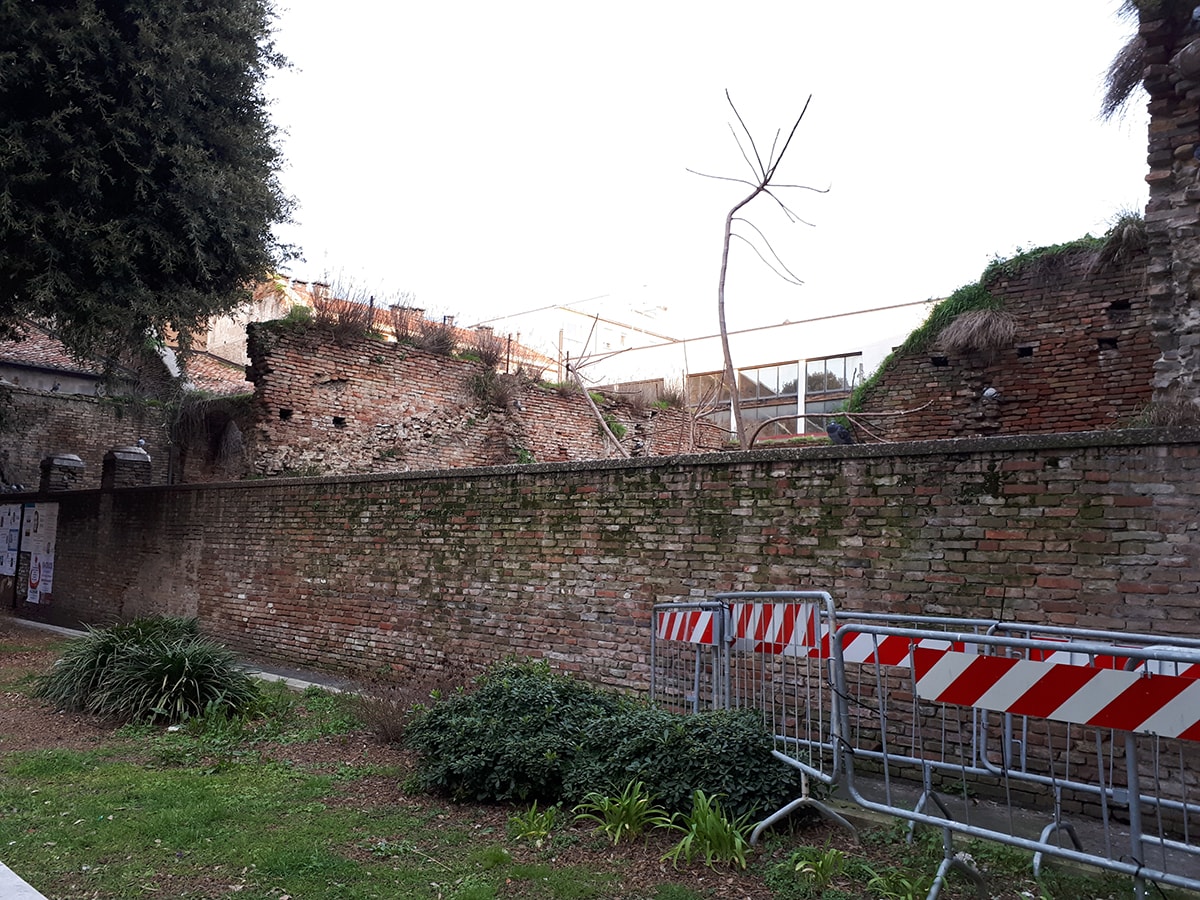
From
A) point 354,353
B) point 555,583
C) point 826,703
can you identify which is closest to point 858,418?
point 555,583

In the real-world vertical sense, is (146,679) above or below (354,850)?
above

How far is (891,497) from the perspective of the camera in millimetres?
5906

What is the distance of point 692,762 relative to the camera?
4715 millimetres

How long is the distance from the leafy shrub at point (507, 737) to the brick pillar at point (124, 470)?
12.1m

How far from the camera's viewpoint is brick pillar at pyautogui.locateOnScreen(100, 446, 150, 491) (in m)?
15.6

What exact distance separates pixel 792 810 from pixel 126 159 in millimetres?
10997

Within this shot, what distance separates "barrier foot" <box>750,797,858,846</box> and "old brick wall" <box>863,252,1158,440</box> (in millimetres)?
7406

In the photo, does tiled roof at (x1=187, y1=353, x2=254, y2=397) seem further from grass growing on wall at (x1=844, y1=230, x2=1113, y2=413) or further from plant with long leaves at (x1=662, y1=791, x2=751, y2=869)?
plant with long leaves at (x1=662, y1=791, x2=751, y2=869)

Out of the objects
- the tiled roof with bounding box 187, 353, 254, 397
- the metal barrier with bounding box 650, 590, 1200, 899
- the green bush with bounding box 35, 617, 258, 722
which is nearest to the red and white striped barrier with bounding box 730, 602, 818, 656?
the metal barrier with bounding box 650, 590, 1200, 899

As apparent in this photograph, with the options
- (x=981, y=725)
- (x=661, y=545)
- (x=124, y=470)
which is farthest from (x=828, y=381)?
(x=981, y=725)

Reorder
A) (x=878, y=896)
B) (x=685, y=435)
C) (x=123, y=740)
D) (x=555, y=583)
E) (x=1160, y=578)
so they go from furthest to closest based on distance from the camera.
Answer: (x=685, y=435) < (x=555, y=583) < (x=123, y=740) < (x=1160, y=578) < (x=878, y=896)

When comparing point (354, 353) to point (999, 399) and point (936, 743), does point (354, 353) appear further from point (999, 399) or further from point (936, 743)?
point (936, 743)

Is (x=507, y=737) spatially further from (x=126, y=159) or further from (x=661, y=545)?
(x=126, y=159)

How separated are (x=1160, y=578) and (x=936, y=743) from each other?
1685 millimetres
